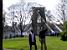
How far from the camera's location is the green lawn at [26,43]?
3.06m

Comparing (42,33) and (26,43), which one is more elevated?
(42,33)

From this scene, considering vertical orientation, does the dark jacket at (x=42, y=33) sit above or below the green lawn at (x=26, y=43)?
above

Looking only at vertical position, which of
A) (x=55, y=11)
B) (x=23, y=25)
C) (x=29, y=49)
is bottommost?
(x=29, y=49)

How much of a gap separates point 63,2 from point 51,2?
184 mm

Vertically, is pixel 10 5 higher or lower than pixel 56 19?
higher

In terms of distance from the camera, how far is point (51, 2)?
3141mm

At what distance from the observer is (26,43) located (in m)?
3.07

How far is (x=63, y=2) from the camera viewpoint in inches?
124

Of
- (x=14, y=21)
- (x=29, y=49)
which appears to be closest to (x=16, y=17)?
(x=14, y=21)

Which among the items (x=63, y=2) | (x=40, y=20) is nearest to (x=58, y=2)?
(x=63, y=2)

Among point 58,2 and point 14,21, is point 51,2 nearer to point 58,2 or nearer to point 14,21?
point 58,2

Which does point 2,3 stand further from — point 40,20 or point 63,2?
point 63,2

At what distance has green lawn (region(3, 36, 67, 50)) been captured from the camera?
3059mm

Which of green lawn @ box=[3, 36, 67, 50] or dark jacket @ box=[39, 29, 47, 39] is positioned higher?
dark jacket @ box=[39, 29, 47, 39]
